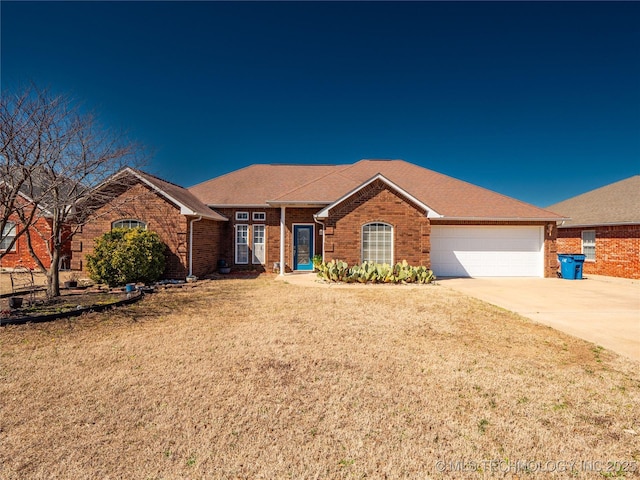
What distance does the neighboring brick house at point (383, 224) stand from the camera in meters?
13.6

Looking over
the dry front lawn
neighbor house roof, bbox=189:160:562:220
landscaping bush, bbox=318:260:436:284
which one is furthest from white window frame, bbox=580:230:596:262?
the dry front lawn

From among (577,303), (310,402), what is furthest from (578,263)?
(310,402)

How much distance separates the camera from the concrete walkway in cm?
638

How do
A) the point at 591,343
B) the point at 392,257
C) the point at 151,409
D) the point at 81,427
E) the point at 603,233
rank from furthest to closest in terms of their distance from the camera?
1. the point at 603,233
2. the point at 392,257
3. the point at 591,343
4. the point at 151,409
5. the point at 81,427

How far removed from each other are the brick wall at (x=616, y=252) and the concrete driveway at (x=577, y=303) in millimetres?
965

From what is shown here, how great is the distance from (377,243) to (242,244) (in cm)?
731

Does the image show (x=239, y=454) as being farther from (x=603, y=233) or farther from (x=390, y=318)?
(x=603, y=233)

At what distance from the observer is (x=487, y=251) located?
1537 centimetres

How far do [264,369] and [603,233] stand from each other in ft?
64.2

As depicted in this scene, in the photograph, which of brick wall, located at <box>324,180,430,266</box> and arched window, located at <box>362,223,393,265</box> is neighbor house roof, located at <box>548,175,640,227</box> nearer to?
brick wall, located at <box>324,180,430,266</box>

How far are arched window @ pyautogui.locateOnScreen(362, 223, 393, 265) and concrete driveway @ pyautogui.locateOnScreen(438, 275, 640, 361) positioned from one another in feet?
8.71

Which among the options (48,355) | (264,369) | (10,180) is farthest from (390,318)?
(10,180)

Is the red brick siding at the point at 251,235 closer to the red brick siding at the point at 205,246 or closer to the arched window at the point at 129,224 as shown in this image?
the red brick siding at the point at 205,246

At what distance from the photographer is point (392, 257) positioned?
13750 mm
